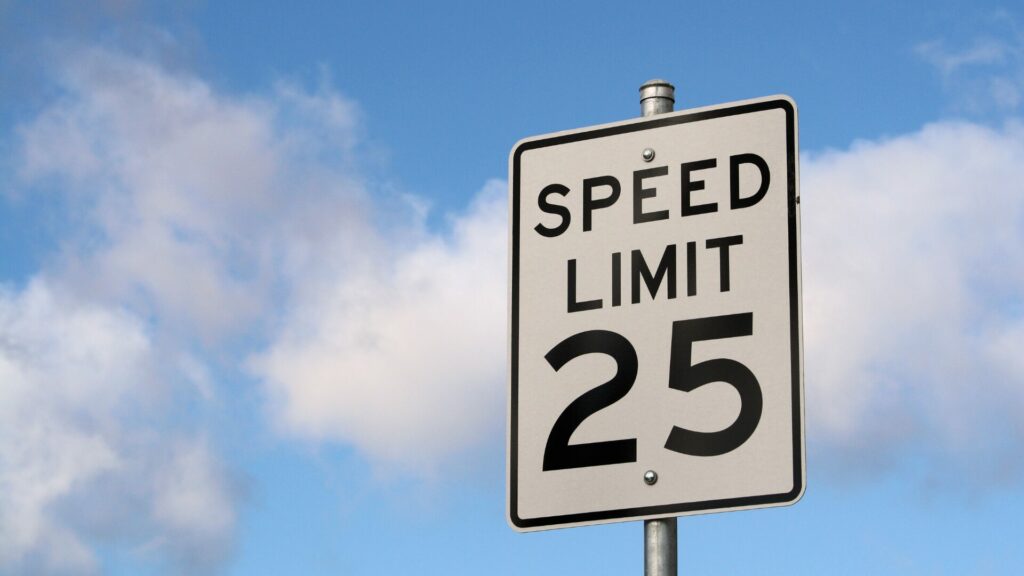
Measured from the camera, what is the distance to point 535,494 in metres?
3.79

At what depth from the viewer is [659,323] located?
372 cm

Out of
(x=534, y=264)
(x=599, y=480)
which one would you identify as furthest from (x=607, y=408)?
(x=534, y=264)

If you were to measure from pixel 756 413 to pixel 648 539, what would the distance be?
17.0 inches

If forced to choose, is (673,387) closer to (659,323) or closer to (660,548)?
(659,323)

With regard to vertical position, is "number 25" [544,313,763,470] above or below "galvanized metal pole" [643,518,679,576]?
above

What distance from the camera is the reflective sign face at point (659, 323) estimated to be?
11.7ft

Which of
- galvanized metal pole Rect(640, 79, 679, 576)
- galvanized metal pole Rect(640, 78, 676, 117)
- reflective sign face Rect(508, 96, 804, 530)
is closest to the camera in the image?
galvanized metal pole Rect(640, 79, 679, 576)

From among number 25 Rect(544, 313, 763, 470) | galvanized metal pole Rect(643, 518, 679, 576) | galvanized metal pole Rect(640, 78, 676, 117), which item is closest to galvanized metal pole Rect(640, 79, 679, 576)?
galvanized metal pole Rect(643, 518, 679, 576)

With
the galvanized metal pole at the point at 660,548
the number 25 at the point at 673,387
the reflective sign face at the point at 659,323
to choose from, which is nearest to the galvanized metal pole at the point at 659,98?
the reflective sign face at the point at 659,323

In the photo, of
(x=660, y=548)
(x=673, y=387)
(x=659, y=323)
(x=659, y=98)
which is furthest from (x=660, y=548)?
(x=659, y=98)

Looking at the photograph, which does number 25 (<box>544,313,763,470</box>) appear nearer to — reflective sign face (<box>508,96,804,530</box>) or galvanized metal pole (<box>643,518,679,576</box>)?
reflective sign face (<box>508,96,804,530</box>)

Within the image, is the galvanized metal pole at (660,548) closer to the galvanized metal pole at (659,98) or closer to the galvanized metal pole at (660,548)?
the galvanized metal pole at (660,548)

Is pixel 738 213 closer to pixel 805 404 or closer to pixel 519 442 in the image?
pixel 805 404

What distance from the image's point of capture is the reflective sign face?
3.57 metres
